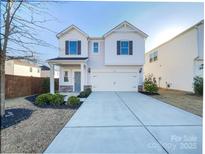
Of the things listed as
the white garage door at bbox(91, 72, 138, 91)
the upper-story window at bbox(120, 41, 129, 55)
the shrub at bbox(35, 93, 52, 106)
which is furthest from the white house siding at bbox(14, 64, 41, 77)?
the shrub at bbox(35, 93, 52, 106)

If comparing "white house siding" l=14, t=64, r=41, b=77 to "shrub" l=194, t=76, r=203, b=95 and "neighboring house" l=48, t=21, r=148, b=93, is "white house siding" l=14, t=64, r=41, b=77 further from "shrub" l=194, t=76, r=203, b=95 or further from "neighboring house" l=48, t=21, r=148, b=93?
"shrub" l=194, t=76, r=203, b=95

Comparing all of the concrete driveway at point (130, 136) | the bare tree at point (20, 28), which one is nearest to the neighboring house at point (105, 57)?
the bare tree at point (20, 28)

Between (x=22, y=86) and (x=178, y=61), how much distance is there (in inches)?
609

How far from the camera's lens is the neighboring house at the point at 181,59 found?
58.2ft

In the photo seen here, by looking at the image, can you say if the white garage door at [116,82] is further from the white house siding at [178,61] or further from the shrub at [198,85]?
the shrub at [198,85]

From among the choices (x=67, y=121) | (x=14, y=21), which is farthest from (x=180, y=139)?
(x=14, y=21)

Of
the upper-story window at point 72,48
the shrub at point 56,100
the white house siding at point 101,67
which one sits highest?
the upper-story window at point 72,48

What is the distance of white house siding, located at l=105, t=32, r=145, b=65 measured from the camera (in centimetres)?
1984

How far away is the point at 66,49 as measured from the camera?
790 inches

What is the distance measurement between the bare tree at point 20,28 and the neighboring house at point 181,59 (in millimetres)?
13134

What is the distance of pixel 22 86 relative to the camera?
15883mm

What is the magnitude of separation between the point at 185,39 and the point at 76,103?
14.0 meters

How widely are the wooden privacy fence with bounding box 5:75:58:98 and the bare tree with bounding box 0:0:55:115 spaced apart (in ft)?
22.0

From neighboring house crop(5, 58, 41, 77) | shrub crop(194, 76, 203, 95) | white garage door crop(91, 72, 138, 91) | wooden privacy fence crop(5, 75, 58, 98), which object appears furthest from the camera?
neighboring house crop(5, 58, 41, 77)
